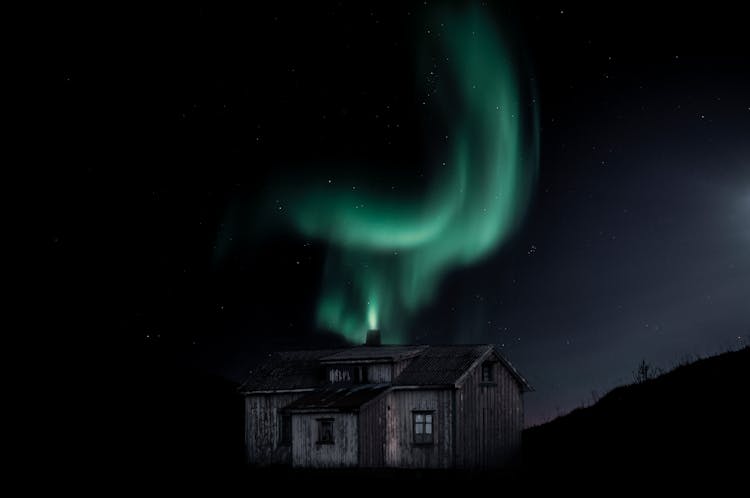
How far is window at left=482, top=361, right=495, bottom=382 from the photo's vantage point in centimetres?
4756

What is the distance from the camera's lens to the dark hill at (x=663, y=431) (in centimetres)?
3647

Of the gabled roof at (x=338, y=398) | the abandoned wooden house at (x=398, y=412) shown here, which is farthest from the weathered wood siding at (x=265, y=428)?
the gabled roof at (x=338, y=398)

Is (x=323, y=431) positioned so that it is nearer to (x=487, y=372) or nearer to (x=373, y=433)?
(x=373, y=433)

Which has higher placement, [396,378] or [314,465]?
[396,378]

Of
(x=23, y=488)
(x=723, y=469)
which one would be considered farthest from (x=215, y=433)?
(x=723, y=469)

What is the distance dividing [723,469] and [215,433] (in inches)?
2366

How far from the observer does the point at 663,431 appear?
44438mm

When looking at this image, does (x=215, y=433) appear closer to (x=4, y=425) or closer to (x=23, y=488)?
(x=4, y=425)

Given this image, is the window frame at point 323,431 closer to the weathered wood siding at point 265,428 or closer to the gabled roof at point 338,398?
the gabled roof at point 338,398

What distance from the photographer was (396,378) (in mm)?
47531

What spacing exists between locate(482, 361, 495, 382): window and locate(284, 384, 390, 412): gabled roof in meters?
4.53

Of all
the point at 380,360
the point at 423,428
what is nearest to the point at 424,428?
the point at 423,428

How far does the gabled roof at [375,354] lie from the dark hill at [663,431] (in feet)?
25.0

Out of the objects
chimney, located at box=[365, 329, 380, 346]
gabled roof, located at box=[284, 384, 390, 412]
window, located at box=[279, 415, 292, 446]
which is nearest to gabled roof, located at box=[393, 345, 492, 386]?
gabled roof, located at box=[284, 384, 390, 412]
